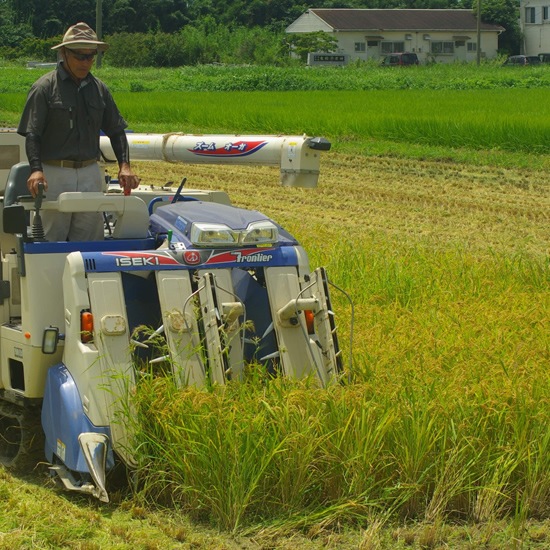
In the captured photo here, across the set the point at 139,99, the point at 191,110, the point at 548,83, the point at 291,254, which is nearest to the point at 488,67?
the point at 548,83

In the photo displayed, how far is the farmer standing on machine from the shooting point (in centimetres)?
594

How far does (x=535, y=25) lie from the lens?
238 feet

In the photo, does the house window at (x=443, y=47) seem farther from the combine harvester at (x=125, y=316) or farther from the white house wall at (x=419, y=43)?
the combine harvester at (x=125, y=316)

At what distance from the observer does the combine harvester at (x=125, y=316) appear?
512 cm

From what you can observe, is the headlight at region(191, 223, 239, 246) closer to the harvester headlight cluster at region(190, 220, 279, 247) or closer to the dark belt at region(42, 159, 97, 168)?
the harvester headlight cluster at region(190, 220, 279, 247)

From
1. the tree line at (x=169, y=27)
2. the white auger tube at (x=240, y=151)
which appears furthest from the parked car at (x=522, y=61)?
the white auger tube at (x=240, y=151)

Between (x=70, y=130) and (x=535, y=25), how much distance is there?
7015cm

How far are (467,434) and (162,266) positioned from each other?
1.56 meters

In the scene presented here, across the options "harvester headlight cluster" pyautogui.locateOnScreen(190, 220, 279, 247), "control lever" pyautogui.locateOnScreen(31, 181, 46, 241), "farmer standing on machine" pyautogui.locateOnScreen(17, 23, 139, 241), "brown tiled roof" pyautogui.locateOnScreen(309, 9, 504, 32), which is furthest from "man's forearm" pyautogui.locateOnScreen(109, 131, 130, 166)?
"brown tiled roof" pyautogui.locateOnScreen(309, 9, 504, 32)

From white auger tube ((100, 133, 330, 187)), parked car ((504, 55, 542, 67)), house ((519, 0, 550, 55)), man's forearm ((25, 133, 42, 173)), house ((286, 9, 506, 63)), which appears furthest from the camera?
house ((286, 9, 506, 63))

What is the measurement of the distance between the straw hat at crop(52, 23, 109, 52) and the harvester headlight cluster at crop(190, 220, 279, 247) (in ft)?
4.09

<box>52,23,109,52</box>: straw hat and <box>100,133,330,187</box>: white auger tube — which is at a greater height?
<box>52,23,109,52</box>: straw hat

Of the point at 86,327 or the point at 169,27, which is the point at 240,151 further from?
the point at 169,27

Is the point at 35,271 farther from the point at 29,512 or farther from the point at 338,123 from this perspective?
the point at 338,123
